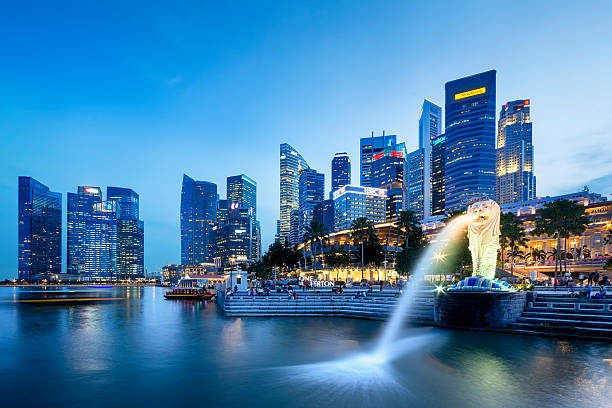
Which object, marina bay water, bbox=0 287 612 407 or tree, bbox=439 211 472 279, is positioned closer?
marina bay water, bbox=0 287 612 407

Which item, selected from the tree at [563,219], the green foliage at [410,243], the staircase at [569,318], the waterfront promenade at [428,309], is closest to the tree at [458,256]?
the green foliage at [410,243]

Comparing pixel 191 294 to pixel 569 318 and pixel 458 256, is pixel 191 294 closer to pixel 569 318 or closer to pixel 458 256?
pixel 458 256

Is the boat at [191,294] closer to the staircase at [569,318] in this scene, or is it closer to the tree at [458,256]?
the tree at [458,256]

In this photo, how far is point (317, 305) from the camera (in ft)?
133

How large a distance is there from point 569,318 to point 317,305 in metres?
22.8

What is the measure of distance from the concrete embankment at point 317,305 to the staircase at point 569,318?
385 inches

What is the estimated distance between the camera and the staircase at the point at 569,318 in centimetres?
2402

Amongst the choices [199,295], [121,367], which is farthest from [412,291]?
[199,295]

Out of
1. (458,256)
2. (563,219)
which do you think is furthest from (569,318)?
(563,219)

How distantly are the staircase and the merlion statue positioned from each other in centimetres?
406

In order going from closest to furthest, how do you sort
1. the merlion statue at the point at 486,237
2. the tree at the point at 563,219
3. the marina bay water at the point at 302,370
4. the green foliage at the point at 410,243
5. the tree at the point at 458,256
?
the marina bay water at the point at 302,370
the merlion statue at the point at 486,237
the tree at the point at 563,219
the tree at the point at 458,256
the green foliage at the point at 410,243

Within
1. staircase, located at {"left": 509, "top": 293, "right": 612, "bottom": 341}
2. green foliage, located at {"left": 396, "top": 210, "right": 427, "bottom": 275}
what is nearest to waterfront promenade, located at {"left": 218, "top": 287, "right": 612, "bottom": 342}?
staircase, located at {"left": 509, "top": 293, "right": 612, "bottom": 341}

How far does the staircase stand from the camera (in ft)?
78.8

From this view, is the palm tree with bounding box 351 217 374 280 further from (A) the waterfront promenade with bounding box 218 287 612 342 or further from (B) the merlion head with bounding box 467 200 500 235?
(B) the merlion head with bounding box 467 200 500 235
